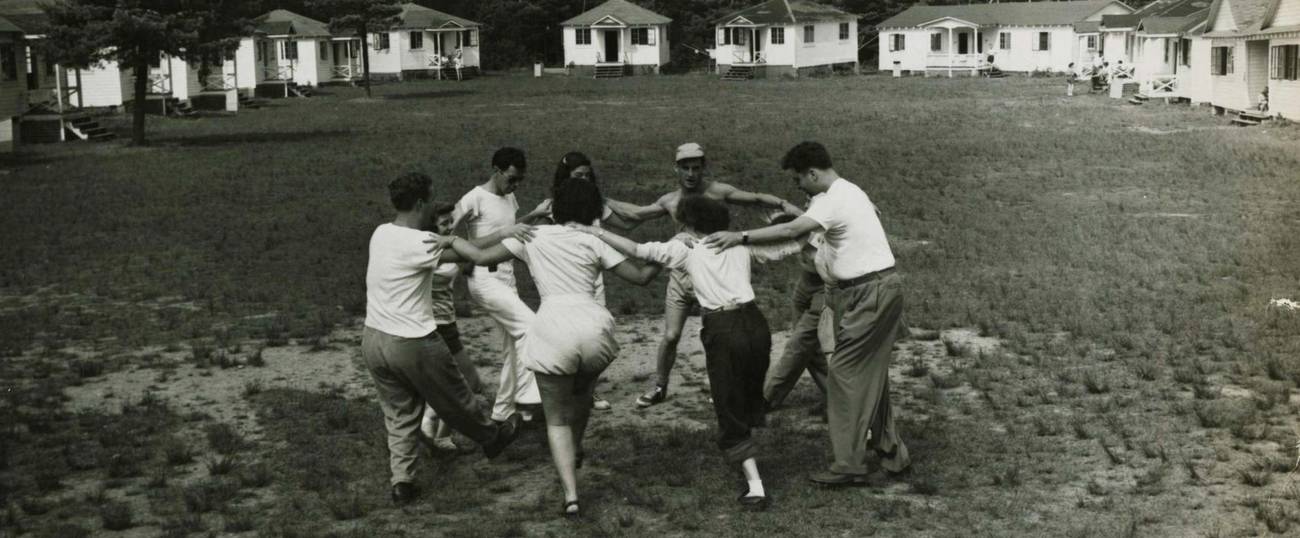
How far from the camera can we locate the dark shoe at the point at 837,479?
25.5ft

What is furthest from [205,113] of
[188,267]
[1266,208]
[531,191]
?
[1266,208]

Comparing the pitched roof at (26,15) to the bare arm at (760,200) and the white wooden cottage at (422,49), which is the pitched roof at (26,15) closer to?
the white wooden cottage at (422,49)

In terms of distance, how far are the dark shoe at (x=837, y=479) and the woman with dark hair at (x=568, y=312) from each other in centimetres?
136

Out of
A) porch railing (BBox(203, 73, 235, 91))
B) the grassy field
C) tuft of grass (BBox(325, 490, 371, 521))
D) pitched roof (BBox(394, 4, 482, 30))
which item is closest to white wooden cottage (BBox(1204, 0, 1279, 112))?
the grassy field

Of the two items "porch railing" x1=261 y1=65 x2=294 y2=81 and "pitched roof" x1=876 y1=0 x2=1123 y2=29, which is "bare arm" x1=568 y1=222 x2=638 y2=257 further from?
"pitched roof" x1=876 y1=0 x2=1123 y2=29

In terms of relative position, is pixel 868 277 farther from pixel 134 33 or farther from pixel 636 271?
pixel 134 33

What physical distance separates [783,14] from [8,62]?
41.7 m

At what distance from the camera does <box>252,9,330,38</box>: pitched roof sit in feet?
211

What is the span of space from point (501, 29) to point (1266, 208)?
72.8m

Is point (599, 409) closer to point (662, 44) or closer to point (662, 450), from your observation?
point (662, 450)

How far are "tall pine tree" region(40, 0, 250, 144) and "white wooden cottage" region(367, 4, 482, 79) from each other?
3960cm

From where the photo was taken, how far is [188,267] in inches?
643

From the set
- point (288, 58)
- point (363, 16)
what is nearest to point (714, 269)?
point (363, 16)

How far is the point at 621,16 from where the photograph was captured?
76312 millimetres
